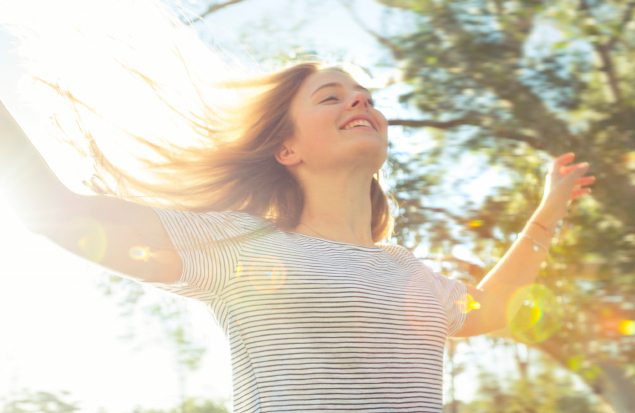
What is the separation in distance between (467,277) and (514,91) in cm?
110

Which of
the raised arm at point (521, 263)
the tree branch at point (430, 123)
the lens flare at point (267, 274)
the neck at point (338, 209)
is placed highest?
the lens flare at point (267, 274)

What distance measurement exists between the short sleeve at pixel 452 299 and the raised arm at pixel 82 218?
97 cm

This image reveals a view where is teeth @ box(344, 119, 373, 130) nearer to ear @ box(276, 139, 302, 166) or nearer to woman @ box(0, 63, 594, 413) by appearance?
woman @ box(0, 63, 594, 413)

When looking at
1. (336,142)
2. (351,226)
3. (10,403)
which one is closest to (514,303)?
(351,226)

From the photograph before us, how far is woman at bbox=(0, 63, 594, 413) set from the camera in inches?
53.7

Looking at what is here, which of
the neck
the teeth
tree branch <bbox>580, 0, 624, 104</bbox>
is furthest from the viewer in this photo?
tree branch <bbox>580, 0, 624, 104</bbox>

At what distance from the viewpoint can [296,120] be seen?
2.18 meters

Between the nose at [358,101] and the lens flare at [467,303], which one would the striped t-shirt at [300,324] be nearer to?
the lens flare at [467,303]

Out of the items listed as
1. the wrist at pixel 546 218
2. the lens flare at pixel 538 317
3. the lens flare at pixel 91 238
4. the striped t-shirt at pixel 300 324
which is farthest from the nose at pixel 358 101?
the lens flare at pixel 538 317

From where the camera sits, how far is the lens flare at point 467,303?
6.72ft

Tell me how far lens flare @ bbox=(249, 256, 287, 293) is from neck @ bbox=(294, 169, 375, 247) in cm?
37

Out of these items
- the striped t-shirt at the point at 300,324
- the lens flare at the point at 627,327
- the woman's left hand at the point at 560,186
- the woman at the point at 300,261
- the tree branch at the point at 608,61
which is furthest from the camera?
the tree branch at the point at 608,61

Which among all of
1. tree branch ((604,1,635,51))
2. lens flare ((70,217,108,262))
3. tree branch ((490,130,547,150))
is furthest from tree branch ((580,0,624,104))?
lens flare ((70,217,108,262))

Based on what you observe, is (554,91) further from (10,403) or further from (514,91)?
(10,403)
